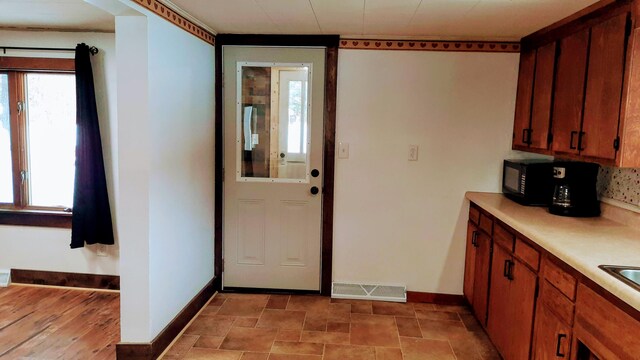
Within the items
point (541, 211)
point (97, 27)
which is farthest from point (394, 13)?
point (97, 27)

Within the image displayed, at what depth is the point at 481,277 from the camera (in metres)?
2.92

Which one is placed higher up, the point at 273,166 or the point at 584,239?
the point at 273,166

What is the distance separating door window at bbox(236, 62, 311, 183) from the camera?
3.34 m

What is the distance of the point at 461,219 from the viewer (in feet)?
10.9

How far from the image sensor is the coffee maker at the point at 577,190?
2480 millimetres

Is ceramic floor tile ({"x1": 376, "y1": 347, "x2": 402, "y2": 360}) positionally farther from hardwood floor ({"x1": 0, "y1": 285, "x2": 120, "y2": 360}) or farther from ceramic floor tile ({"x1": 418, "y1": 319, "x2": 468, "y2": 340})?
hardwood floor ({"x1": 0, "y1": 285, "x2": 120, "y2": 360})

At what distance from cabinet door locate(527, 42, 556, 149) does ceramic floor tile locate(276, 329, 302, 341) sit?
2.02m

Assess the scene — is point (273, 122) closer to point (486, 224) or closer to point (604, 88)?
point (486, 224)

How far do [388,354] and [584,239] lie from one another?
131 centimetres

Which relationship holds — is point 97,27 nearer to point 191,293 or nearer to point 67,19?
point 67,19

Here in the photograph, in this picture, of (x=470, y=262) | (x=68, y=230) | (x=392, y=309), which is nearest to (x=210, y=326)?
(x=392, y=309)

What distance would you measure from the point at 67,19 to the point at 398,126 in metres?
2.53

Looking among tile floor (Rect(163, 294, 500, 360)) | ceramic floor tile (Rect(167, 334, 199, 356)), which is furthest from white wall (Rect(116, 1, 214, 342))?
tile floor (Rect(163, 294, 500, 360))

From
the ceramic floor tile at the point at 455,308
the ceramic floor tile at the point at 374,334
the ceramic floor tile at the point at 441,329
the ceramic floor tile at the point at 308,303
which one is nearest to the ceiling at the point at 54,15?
the ceramic floor tile at the point at 308,303
